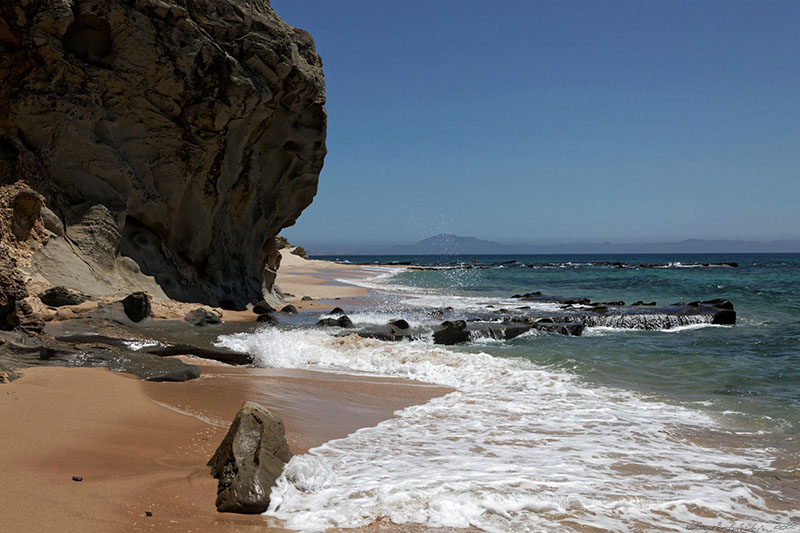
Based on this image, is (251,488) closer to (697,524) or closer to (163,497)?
(163,497)

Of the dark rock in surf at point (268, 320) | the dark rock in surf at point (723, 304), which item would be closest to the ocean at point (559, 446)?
the dark rock in surf at point (268, 320)

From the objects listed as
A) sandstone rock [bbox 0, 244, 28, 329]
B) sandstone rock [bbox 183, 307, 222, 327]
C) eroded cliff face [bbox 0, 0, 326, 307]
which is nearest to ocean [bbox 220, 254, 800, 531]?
sandstone rock [bbox 183, 307, 222, 327]

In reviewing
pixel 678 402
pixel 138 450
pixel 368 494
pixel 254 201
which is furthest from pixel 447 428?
pixel 254 201

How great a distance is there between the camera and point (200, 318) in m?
11.9

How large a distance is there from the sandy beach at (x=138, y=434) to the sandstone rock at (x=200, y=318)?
12.5 feet

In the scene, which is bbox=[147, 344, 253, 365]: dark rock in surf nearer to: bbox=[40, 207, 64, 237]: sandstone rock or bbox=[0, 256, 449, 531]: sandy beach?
bbox=[0, 256, 449, 531]: sandy beach

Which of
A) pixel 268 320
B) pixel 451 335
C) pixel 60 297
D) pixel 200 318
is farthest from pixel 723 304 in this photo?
pixel 60 297

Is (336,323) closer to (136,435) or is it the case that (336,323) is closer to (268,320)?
(268,320)

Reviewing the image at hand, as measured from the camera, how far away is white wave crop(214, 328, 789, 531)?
146 inches

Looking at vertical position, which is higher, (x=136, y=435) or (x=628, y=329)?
(x=136, y=435)

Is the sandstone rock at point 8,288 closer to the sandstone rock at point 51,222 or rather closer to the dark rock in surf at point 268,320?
the sandstone rock at point 51,222

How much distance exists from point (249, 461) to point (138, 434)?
1515 mm

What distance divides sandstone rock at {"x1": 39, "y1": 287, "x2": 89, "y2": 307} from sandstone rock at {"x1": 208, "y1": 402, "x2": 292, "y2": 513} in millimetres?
7249

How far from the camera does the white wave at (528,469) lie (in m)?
3.71
